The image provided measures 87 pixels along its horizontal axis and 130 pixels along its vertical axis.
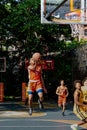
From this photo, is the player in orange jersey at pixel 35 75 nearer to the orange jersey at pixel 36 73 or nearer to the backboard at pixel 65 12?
the orange jersey at pixel 36 73

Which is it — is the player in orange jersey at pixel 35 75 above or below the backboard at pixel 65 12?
below

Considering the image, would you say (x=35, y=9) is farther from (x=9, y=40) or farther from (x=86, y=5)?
(x=86, y=5)

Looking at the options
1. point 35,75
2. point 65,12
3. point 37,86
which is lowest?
point 37,86

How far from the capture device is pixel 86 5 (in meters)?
16.3

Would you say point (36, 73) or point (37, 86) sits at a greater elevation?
point (36, 73)

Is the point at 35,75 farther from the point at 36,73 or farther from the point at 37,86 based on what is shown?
the point at 37,86

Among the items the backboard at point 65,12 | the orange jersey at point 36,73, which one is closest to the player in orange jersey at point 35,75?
the orange jersey at point 36,73

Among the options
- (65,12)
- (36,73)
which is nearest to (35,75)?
(36,73)

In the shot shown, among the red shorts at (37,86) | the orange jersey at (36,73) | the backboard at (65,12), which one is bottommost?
the red shorts at (37,86)

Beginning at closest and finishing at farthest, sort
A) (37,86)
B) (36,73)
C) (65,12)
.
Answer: (36,73)
(37,86)
(65,12)

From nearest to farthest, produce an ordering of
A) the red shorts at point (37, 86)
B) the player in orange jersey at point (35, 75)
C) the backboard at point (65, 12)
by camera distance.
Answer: the player in orange jersey at point (35, 75), the red shorts at point (37, 86), the backboard at point (65, 12)

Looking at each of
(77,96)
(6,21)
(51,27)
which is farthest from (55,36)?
(77,96)

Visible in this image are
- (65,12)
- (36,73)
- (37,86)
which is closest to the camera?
(36,73)

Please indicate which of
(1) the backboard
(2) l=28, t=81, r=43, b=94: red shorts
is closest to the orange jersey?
(2) l=28, t=81, r=43, b=94: red shorts
